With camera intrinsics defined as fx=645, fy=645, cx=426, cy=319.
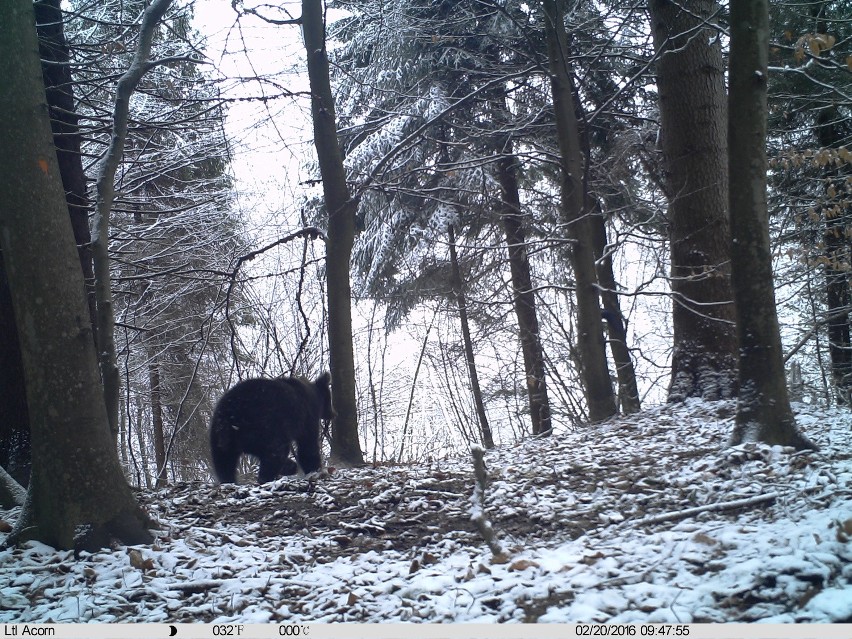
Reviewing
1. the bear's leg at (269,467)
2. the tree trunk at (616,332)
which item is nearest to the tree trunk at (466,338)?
the tree trunk at (616,332)

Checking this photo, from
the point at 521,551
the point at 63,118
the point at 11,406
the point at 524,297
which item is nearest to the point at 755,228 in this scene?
the point at 521,551

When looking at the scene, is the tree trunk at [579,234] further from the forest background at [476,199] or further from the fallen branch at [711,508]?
the fallen branch at [711,508]

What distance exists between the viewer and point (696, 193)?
6973mm

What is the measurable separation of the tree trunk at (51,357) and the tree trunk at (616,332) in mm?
4975

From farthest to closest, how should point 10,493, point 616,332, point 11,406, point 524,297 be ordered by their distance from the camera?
point 524,297 → point 616,332 → point 11,406 → point 10,493

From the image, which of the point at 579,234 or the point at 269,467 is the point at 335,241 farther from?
the point at 579,234

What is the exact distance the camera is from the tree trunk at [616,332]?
8273mm

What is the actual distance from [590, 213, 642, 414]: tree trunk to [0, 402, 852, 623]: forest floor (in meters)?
2.82

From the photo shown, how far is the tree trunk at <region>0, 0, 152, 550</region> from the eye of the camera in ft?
12.8

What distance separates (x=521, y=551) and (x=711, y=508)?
1.08 metres

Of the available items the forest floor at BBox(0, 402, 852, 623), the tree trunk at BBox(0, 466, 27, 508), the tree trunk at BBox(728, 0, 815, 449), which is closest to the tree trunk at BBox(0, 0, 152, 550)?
the forest floor at BBox(0, 402, 852, 623)

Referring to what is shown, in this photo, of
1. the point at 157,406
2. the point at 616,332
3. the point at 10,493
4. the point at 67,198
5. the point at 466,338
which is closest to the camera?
the point at 10,493

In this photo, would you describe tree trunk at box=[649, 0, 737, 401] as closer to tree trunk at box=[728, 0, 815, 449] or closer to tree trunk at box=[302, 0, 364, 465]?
tree trunk at box=[728, 0, 815, 449]

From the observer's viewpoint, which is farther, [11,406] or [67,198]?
[67,198]
